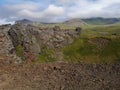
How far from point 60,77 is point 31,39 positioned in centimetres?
6257

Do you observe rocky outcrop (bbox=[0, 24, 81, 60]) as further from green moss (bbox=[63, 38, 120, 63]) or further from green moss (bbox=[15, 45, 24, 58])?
green moss (bbox=[63, 38, 120, 63])

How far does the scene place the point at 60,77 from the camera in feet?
138

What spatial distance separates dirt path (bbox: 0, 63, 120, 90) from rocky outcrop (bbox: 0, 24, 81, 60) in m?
48.6

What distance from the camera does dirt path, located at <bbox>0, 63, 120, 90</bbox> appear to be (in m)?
39.7

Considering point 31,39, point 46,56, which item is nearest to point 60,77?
point 46,56

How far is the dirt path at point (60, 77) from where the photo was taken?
39709 millimetres

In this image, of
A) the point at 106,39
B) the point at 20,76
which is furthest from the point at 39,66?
the point at 106,39

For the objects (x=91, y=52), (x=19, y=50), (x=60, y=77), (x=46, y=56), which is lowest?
(x=46, y=56)

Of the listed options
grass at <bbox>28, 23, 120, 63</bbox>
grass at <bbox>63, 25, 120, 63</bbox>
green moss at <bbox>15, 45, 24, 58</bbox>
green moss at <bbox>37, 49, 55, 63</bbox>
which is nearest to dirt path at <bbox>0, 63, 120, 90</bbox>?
green moss at <bbox>15, 45, 24, 58</bbox>

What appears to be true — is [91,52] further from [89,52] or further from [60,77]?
[60,77]

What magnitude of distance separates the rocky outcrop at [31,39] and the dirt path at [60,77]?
48.6 metres

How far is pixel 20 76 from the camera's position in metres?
42.9

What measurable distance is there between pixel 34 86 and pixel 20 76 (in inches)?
133

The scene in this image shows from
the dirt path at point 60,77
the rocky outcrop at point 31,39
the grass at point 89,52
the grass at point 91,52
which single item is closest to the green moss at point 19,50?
the rocky outcrop at point 31,39
